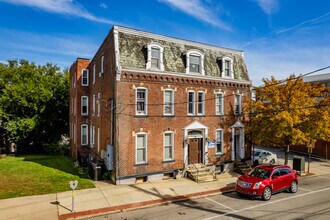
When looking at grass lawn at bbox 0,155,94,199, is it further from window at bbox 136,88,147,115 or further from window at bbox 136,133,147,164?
window at bbox 136,88,147,115

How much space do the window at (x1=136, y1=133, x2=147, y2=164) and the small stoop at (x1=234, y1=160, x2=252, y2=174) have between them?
8424 millimetres

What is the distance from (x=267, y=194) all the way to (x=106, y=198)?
899 centimetres

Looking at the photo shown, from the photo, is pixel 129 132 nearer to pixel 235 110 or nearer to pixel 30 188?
pixel 30 188

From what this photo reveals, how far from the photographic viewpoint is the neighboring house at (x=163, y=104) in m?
16.1

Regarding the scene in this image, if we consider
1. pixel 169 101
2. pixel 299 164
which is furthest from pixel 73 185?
pixel 299 164

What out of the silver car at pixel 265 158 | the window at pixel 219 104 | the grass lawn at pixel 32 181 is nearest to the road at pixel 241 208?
the grass lawn at pixel 32 181

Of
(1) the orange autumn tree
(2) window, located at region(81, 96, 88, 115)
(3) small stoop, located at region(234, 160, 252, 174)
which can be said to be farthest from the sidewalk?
(2) window, located at region(81, 96, 88, 115)

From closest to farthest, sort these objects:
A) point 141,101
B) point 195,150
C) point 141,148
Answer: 1. point 141,148
2. point 141,101
3. point 195,150

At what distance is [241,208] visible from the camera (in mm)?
12109

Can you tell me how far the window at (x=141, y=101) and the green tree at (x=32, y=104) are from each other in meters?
20.9

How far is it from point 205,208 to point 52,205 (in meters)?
7.74

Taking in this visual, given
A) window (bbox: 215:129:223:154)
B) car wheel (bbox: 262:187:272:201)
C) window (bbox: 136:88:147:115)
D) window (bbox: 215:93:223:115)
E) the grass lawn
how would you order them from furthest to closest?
window (bbox: 215:129:223:154), window (bbox: 215:93:223:115), window (bbox: 136:88:147:115), the grass lawn, car wheel (bbox: 262:187:272:201)

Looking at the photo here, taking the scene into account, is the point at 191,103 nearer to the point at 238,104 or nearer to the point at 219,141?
the point at 219,141

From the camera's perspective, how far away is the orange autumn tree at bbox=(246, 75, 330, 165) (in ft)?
57.6
